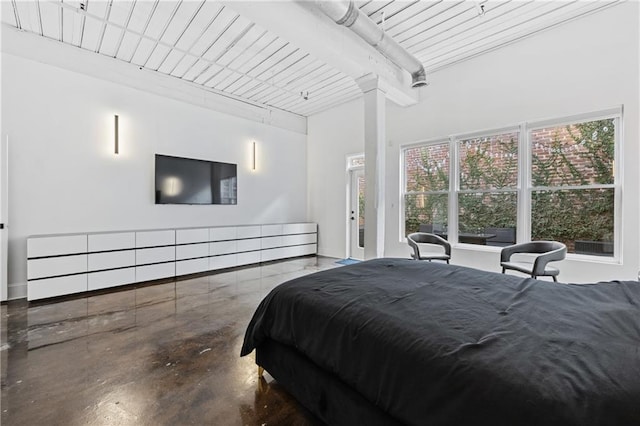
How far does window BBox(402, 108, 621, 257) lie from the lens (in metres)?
3.44

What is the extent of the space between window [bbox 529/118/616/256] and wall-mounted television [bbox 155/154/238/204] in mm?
5001

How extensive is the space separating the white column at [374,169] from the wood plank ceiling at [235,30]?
2.79 ft

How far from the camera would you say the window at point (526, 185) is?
3439 mm

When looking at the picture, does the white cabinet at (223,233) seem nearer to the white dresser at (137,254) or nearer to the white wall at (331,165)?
the white dresser at (137,254)

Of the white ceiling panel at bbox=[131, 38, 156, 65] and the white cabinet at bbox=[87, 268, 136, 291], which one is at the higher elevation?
the white ceiling panel at bbox=[131, 38, 156, 65]

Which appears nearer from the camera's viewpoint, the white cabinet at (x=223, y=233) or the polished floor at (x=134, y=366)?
the polished floor at (x=134, y=366)

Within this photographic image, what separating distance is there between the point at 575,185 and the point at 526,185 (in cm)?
50

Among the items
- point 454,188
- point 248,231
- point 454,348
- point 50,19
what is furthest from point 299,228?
point 454,348

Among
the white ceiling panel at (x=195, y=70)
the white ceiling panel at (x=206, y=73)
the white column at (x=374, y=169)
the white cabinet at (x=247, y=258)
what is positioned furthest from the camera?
the white cabinet at (x=247, y=258)

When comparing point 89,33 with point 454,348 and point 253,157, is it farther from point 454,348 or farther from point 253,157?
point 454,348

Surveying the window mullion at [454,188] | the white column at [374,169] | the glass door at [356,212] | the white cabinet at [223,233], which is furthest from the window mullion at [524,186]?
the white cabinet at [223,233]

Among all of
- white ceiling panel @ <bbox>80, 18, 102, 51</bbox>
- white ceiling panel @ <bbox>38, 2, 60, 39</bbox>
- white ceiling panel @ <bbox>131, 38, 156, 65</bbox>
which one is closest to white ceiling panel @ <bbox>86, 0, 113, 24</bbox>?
white ceiling panel @ <bbox>80, 18, 102, 51</bbox>

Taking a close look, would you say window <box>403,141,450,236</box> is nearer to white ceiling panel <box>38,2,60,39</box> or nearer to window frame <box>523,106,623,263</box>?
window frame <box>523,106,623,263</box>

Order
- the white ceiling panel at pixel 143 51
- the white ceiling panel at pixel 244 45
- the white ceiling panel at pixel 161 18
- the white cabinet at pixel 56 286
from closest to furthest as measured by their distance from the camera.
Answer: the white ceiling panel at pixel 161 18 < the white cabinet at pixel 56 286 < the white ceiling panel at pixel 244 45 < the white ceiling panel at pixel 143 51
